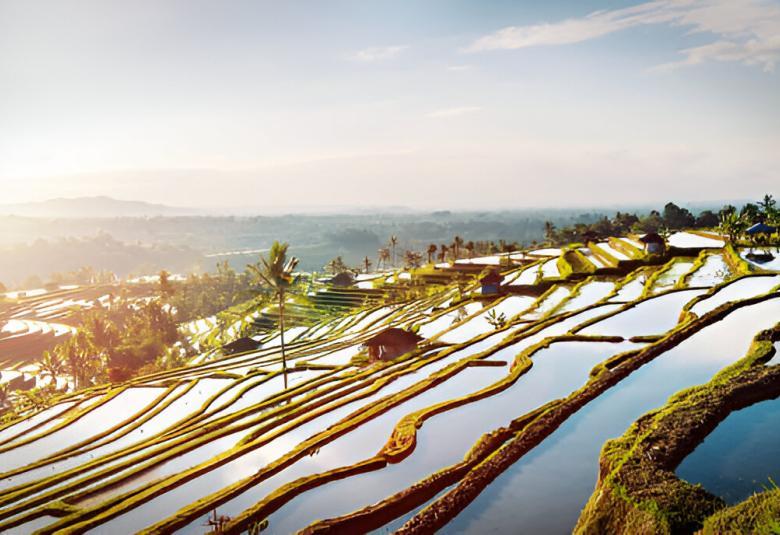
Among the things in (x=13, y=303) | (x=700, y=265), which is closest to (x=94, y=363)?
(x=700, y=265)

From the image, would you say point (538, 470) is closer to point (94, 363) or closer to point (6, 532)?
point (6, 532)

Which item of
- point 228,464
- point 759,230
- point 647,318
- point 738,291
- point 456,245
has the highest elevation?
point 759,230

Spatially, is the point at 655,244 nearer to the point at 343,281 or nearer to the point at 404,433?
the point at 404,433

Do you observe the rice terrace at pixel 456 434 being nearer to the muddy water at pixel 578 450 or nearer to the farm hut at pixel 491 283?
→ the muddy water at pixel 578 450

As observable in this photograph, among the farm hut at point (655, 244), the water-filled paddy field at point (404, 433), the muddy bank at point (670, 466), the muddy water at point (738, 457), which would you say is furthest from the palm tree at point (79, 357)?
the farm hut at point (655, 244)

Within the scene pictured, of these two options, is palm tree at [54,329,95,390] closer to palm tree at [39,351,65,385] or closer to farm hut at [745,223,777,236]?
palm tree at [39,351,65,385]

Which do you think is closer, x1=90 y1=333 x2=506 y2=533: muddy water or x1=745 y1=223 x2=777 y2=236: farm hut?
x1=90 y1=333 x2=506 y2=533: muddy water

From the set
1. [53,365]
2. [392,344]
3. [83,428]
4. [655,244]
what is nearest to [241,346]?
[53,365]

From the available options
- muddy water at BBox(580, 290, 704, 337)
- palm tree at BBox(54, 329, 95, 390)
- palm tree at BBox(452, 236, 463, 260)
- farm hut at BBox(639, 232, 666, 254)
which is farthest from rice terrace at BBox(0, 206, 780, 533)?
palm tree at BBox(452, 236, 463, 260)
